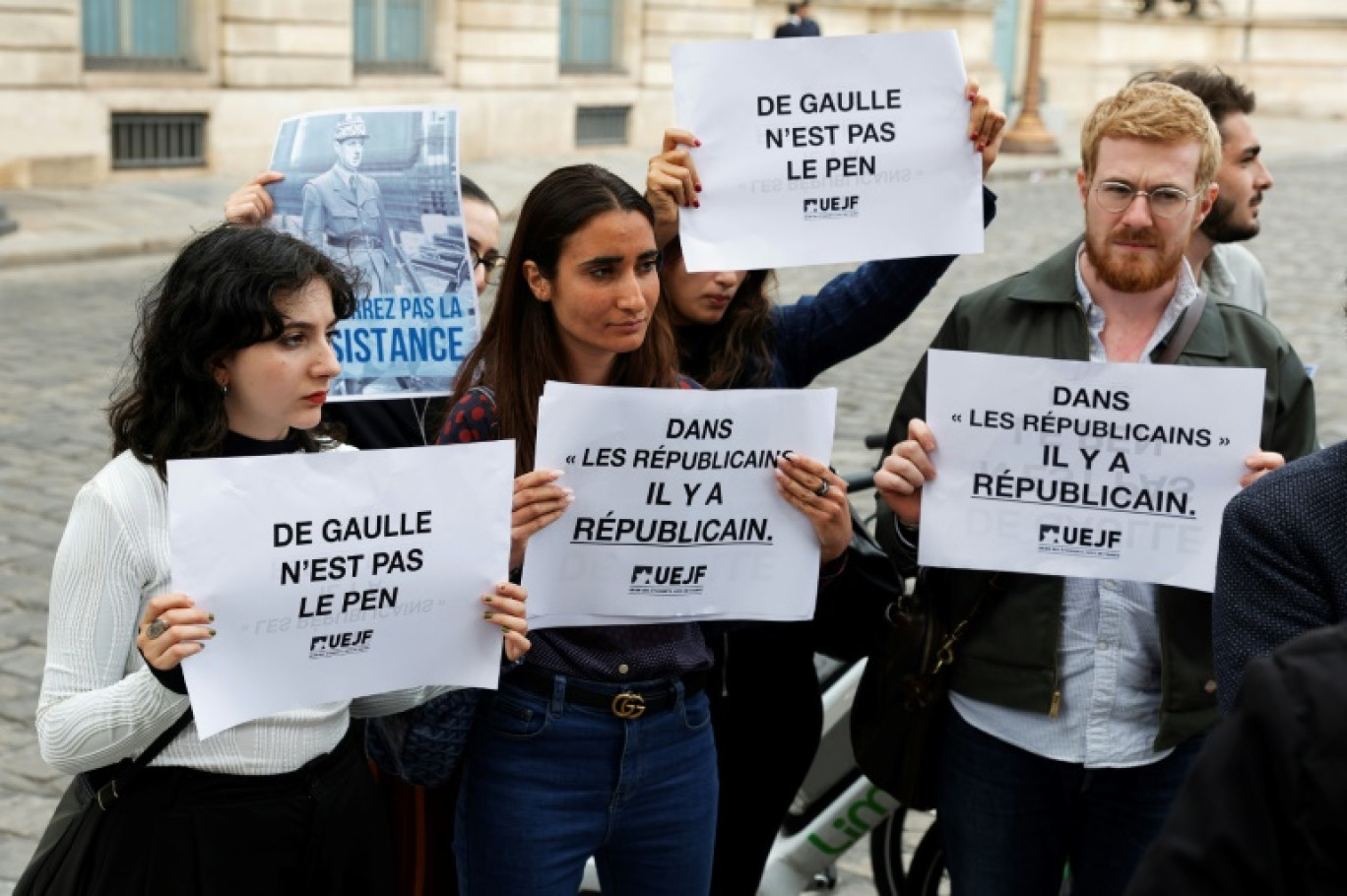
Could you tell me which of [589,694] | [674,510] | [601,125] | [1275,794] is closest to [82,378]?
[674,510]

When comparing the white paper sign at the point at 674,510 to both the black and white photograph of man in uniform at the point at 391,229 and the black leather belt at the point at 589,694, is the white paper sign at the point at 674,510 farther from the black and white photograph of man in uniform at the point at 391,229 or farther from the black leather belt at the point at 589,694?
the black and white photograph of man in uniform at the point at 391,229

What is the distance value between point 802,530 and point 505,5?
2003cm

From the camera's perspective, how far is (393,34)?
21531 mm

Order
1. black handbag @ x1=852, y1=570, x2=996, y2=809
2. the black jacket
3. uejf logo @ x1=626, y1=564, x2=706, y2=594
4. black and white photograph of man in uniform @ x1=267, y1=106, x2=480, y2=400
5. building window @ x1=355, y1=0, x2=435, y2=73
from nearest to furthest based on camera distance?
the black jacket → uejf logo @ x1=626, y1=564, x2=706, y2=594 → black handbag @ x1=852, y1=570, x2=996, y2=809 → black and white photograph of man in uniform @ x1=267, y1=106, x2=480, y2=400 → building window @ x1=355, y1=0, x2=435, y2=73

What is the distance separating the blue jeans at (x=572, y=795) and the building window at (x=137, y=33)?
16.6 meters

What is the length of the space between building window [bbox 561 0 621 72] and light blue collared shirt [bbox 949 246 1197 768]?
21.4 meters

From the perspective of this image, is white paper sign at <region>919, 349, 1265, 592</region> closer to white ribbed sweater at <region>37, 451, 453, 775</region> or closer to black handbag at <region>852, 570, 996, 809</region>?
black handbag at <region>852, 570, 996, 809</region>

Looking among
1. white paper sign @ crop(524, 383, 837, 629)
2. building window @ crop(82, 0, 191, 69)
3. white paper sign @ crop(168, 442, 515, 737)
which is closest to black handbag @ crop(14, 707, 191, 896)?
white paper sign @ crop(168, 442, 515, 737)

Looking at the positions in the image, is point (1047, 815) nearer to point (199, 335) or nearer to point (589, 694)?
point (589, 694)

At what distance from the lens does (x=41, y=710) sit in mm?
2713

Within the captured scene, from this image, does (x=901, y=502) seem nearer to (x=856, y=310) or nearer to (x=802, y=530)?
(x=802, y=530)

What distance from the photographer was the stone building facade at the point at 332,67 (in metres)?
17.5

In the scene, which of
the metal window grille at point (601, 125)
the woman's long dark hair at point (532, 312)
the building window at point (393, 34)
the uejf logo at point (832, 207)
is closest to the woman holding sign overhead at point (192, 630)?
the woman's long dark hair at point (532, 312)

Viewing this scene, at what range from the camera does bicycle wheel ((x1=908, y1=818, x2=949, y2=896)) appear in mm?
4211
